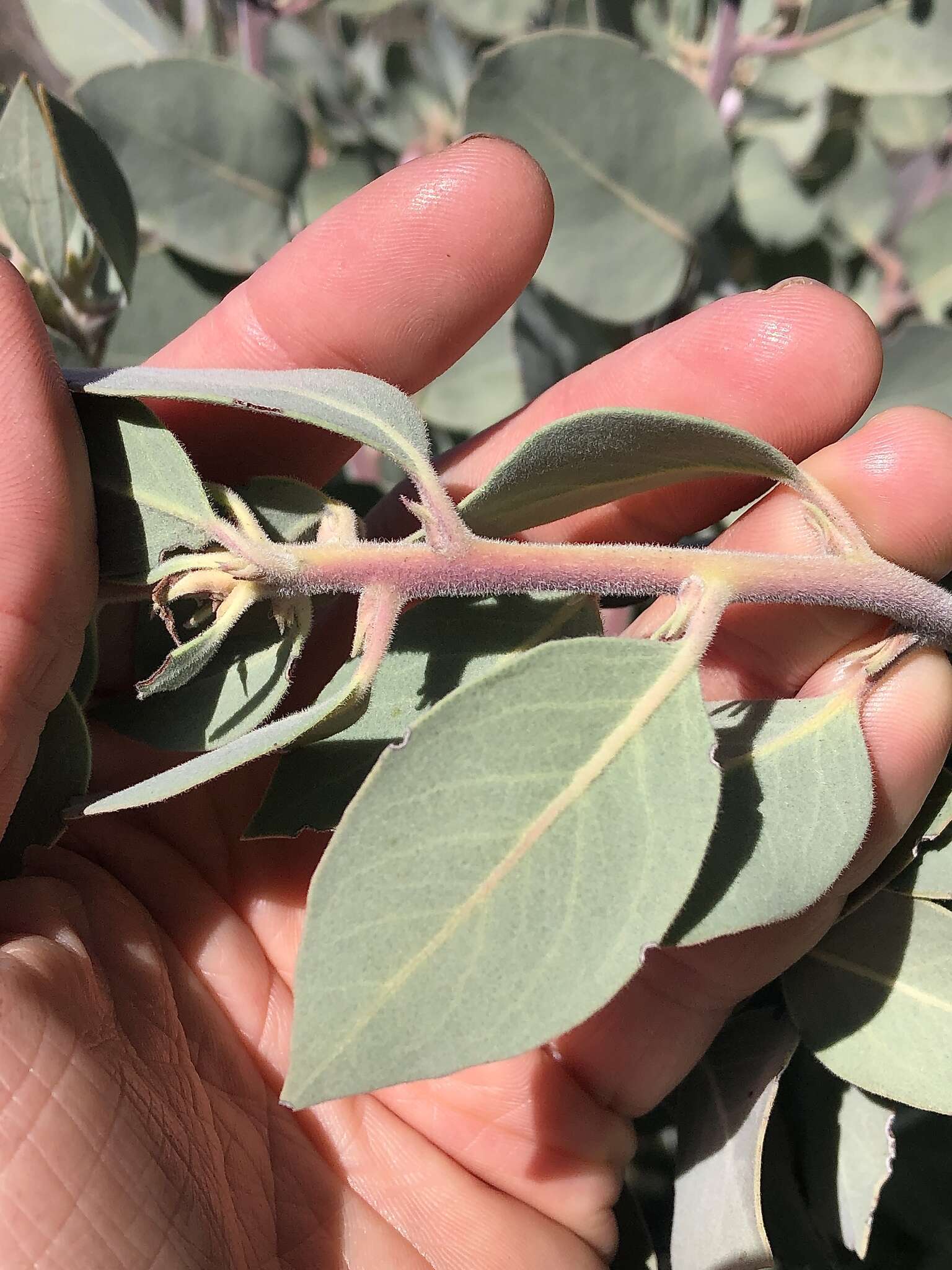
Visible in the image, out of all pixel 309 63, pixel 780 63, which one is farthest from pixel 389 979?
pixel 309 63

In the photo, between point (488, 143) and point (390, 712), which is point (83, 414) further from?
point (488, 143)

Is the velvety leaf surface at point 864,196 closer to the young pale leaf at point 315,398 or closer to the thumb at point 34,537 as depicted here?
the young pale leaf at point 315,398

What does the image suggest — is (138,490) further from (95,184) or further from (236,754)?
(95,184)

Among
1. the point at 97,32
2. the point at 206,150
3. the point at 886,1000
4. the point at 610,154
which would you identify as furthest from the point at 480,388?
the point at 886,1000

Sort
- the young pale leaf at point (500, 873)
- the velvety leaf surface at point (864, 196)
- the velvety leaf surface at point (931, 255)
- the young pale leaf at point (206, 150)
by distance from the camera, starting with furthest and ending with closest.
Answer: the velvety leaf surface at point (864, 196), the velvety leaf surface at point (931, 255), the young pale leaf at point (206, 150), the young pale leaf at point (500, 873)

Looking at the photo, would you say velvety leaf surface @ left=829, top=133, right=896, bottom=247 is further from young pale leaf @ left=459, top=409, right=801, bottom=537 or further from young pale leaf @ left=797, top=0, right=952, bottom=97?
young pale leaf @ left=459, top=409, right=801, bottom=537

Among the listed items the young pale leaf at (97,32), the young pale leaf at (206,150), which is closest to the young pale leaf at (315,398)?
the young pale leaf at (206,150)
